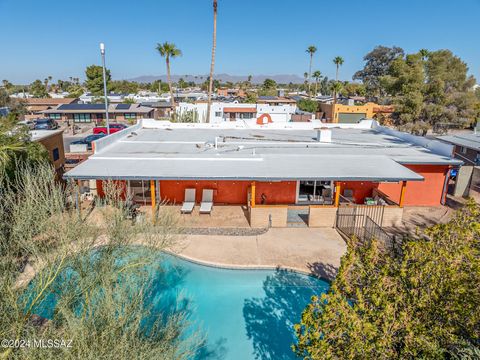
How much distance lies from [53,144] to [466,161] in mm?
31230

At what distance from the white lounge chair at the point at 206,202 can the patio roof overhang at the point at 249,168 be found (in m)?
2.01

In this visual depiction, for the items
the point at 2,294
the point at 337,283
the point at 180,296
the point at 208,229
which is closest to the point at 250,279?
the point at 180,296

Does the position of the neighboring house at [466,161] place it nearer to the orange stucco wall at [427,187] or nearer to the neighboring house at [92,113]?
the orange stucco wall at [427,187]

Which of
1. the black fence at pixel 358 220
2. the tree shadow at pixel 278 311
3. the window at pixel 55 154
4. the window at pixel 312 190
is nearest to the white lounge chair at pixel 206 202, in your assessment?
the window at pixel 312 190

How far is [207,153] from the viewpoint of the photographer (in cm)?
1878

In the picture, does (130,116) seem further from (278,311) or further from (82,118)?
(278,311)

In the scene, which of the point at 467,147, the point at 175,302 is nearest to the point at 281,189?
the point at 175,302

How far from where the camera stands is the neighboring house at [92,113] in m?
54.0

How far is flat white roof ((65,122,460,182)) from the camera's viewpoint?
48.9 feet

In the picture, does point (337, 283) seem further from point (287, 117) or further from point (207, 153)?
point (287, 117)

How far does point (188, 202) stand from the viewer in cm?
1784

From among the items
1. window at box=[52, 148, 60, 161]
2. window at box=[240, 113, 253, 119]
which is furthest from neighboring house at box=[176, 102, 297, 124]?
window at box=[52, 148, 60, 161]

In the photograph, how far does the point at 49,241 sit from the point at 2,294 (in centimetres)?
243

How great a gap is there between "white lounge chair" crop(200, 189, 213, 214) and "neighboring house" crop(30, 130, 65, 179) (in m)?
10.6
